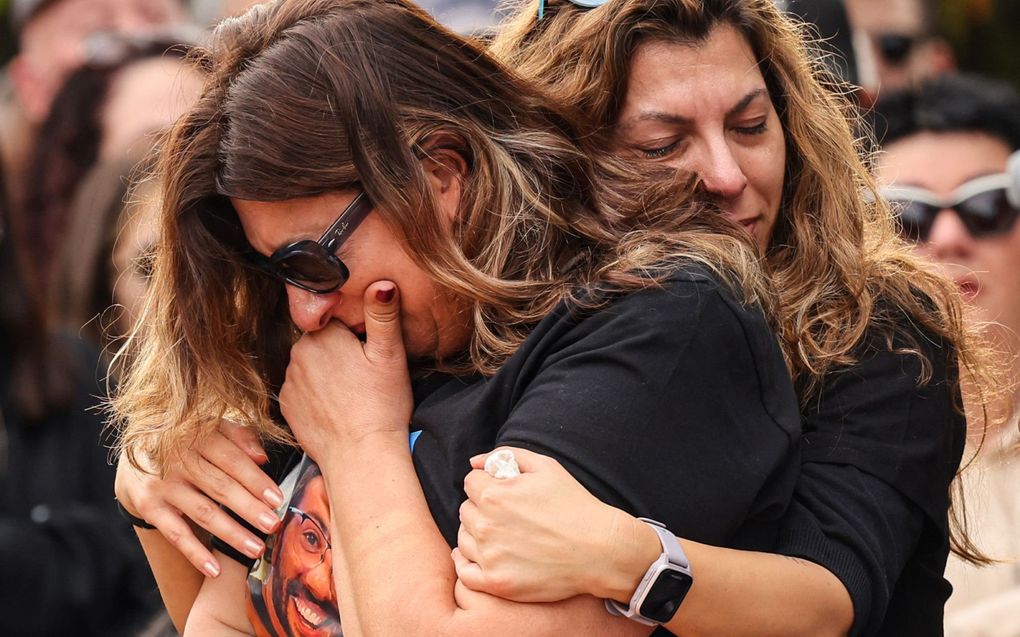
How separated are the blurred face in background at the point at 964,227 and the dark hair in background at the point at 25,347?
257 centimetres

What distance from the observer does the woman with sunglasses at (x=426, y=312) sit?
205 cm

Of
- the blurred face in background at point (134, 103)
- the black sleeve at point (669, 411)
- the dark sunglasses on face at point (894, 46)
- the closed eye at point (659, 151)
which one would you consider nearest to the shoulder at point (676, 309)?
the black sleeve at point (669, 411)

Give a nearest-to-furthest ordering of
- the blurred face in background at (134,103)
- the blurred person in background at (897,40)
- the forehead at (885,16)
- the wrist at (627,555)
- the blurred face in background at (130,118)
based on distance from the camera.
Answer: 1. the wrist at (627,555)
2. the blurred face in background at (130,118)
3. the blurred face in background at (134,103)
4. the blurred person in background at (897,40)
5. the forehead at (885,16)

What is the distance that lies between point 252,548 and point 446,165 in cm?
77

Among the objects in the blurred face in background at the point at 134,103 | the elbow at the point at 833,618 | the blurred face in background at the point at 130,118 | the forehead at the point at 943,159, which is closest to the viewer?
the elbow at the point at 833,618

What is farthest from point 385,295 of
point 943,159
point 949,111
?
point 949,111

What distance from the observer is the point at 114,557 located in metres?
3.95

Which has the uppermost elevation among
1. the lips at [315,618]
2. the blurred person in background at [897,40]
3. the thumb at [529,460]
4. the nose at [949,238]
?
the thumb at [529,460]

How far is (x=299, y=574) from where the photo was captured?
2424 mm

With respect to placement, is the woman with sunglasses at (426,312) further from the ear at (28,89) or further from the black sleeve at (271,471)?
the ear at (28,89)

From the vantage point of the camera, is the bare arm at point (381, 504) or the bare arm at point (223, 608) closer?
the bare arm at point (381, 504)

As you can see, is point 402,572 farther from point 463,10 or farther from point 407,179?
point 463,10

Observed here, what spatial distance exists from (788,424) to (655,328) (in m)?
0.27

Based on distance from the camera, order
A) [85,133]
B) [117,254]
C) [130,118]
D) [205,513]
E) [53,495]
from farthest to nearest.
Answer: [85,133], [130,118], [117,254], [53,495], [205,513]
